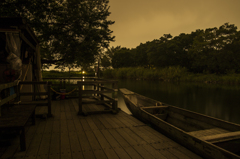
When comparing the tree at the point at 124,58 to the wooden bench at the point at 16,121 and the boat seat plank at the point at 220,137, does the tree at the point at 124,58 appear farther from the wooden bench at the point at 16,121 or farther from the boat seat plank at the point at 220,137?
the wooden bench at the point at 16,121

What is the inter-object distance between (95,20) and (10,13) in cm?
510

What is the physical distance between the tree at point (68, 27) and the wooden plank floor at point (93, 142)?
287 inches

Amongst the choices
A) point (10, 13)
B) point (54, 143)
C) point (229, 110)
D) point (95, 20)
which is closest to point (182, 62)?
point (229, 110)

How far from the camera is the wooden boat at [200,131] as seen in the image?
3090mm

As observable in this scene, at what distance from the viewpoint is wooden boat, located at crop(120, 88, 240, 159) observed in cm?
309

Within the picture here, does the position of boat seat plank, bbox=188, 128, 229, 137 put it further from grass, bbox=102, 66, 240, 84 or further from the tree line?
the tree line

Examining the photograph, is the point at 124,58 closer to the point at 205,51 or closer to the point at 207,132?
the point at 205,51

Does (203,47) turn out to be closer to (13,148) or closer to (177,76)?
(177,76)

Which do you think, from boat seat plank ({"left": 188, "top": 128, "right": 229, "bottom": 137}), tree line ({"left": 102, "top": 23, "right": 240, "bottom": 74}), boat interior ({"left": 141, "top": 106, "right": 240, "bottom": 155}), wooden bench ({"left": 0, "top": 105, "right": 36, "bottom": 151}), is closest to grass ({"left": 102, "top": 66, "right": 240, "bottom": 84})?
tree line ({"left": 102, "top": 23, "right": 240, "bottom": 74})

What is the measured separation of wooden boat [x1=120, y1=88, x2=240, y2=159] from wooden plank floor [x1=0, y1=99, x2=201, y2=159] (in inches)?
8.9

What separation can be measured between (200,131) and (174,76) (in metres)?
34.6

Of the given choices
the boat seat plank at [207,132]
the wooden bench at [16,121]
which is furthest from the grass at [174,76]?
the wooden bench at [16,121]

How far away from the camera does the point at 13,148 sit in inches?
127

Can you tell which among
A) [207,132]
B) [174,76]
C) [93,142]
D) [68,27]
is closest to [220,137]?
[207,132]
